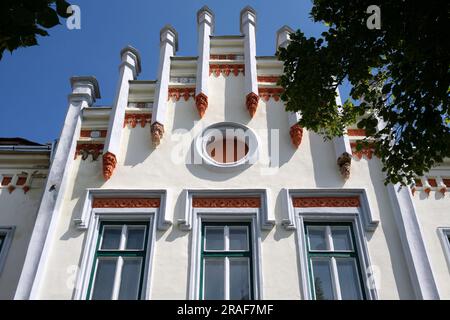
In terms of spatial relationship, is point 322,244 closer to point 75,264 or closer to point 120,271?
point 120,271

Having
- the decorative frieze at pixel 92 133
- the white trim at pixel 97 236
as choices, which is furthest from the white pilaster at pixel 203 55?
the white trim at pixel 97 236

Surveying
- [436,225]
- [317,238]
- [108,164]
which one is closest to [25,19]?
[108,164]

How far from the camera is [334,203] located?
9.67m

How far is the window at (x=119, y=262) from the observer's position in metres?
8.59

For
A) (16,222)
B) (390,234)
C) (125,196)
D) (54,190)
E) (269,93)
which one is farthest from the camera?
(269,93)

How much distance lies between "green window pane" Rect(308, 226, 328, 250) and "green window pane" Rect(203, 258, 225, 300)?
5.38 ft

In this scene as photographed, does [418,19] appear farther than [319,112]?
No

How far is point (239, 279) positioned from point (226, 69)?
5.46 m

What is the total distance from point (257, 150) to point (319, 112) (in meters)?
1.80

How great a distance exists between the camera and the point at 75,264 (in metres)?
8.84

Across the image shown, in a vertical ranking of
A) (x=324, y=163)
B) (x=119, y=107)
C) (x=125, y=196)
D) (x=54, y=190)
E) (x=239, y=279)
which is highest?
(x=119, y=107)

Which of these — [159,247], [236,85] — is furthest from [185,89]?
[159,247]

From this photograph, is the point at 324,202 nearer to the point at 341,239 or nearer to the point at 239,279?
the point at 341,239

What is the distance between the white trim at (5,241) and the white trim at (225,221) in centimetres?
352
